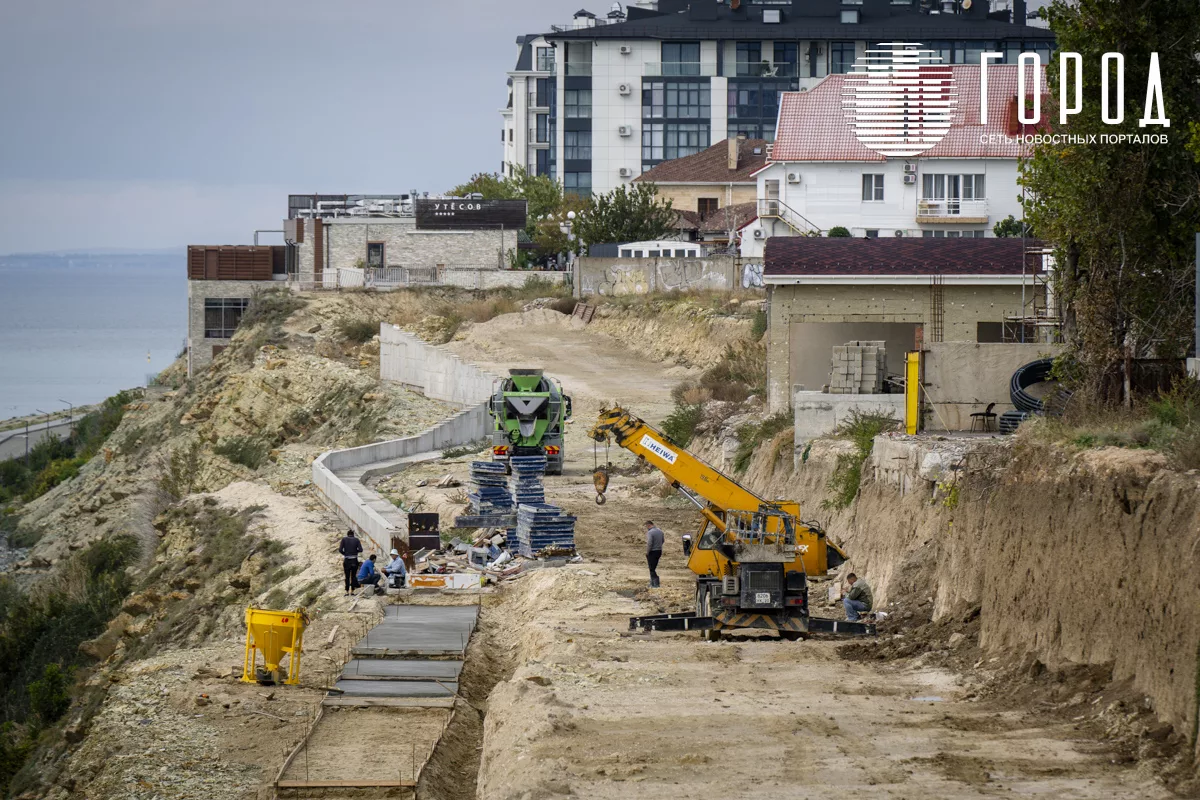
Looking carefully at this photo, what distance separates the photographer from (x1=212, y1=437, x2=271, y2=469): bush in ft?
183

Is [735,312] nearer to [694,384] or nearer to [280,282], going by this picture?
[694,384]

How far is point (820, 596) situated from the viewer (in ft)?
82.4

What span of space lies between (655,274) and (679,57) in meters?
50.2

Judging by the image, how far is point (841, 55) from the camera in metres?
116

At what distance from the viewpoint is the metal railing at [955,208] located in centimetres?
5597

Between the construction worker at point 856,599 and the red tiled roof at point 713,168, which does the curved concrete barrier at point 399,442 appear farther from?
the red tiled roof at point 713,168

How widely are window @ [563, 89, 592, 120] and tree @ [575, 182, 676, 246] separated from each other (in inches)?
1498

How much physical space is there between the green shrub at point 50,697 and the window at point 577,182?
305 ft

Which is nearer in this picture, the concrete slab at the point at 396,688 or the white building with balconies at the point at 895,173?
the concrete slab at the point at 396,688

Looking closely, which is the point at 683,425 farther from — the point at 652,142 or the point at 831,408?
the point at 652,142

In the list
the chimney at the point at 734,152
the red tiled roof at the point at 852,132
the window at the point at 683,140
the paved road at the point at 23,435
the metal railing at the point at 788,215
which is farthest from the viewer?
the window at the point at 683,140

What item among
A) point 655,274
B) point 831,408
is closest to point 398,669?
point 831,408

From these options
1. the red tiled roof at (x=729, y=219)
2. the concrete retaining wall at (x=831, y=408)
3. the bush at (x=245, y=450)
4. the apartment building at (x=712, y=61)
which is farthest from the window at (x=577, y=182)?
the concrete retaining wall at (x=831, y=408)

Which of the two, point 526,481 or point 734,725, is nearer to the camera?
point 734,725
